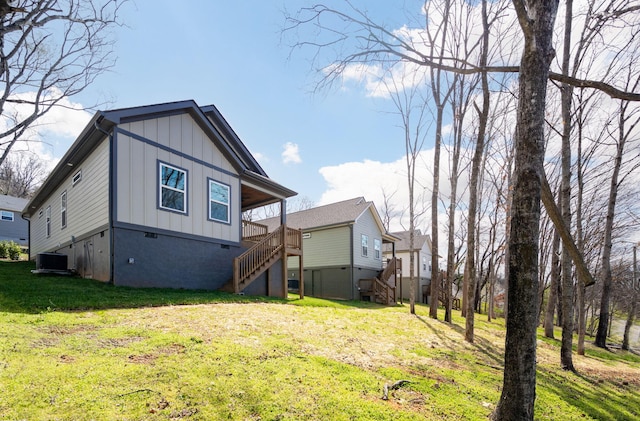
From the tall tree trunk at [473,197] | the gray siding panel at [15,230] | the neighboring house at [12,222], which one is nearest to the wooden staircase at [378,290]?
the tall tree trunk at [473,197]

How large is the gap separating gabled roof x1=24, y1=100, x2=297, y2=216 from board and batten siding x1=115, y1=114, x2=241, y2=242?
233mm

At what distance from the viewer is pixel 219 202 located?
41.1ft

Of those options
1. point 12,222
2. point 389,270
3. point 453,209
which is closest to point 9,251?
point 12,222

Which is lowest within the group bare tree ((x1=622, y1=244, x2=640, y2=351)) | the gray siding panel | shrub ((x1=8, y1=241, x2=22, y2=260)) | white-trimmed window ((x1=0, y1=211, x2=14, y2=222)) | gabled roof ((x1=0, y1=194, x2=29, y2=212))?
bare tree ((x1=622, y1=244, x2=640, y2=351))

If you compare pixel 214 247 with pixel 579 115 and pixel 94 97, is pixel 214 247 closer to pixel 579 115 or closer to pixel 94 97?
pixel 94 97

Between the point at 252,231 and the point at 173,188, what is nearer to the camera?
the point at 173,188

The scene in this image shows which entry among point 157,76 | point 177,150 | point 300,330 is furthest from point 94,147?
point 300,330

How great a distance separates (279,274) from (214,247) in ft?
10.7

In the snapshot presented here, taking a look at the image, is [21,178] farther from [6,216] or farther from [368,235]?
[368,235]

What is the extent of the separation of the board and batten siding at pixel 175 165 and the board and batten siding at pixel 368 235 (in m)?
9.34

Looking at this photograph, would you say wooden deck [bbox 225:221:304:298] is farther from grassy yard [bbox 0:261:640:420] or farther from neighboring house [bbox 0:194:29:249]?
neighboring house [bbox 0:194:29:249]

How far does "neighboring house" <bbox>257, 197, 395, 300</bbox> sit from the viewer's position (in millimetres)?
20500

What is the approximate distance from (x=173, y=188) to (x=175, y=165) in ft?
2.48

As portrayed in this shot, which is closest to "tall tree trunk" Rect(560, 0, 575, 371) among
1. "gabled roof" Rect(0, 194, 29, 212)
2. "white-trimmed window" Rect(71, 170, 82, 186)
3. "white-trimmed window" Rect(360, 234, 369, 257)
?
"white-trimmed window" Rect(71, 170, 82, 186)
